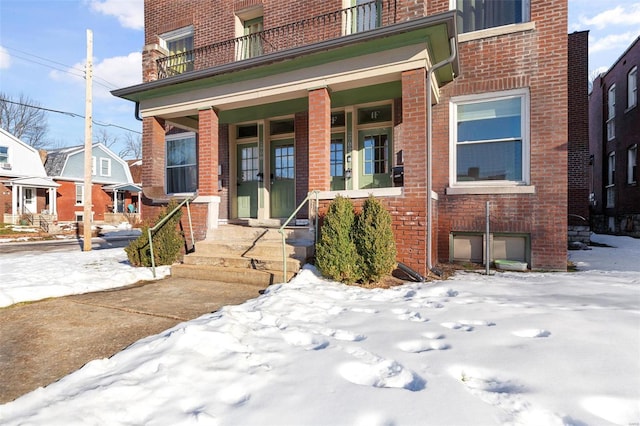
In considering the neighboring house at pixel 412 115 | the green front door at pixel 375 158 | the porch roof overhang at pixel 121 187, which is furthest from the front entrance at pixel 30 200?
the green front door at pixel 375 158

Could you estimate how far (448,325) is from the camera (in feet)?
9.25

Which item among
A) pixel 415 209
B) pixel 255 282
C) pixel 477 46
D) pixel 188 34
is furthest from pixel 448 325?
pixel 188 34

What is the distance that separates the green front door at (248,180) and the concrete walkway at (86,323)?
3.86m

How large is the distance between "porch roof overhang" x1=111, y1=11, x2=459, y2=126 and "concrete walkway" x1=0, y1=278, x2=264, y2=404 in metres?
3.70

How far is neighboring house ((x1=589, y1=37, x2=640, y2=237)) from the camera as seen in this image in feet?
43.2

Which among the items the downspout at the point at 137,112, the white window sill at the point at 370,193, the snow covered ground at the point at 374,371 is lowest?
the snow covered ground at the point at 374,371

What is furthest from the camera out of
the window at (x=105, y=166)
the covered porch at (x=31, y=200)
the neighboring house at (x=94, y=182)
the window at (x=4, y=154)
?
the window at (x=105, y=166)

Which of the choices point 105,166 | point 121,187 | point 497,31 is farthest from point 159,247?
point 105,166

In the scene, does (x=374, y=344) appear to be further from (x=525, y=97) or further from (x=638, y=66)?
(x=638, y=66)

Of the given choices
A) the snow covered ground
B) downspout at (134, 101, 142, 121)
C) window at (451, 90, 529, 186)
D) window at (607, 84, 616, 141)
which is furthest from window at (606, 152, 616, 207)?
downspout at (134, 101, 142, 121)

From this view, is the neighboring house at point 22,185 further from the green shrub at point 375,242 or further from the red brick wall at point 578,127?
the red brick wall at point 578,127

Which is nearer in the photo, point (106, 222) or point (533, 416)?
point (533, 416)

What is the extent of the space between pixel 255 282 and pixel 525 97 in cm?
578

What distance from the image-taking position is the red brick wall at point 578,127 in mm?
9477
